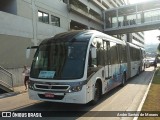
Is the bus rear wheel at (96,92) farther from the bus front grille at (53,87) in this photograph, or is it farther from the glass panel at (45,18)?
the glass panel at (45,18)

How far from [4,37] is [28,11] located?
4919mm

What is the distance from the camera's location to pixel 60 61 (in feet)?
33.8

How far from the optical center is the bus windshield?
397 inches

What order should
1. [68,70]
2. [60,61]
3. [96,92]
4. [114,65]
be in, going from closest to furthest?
[68,70] < [60,61] < [96,92] < [114,65]

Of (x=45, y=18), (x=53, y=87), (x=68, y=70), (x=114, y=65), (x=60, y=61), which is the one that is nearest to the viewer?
(x=53, y=87)

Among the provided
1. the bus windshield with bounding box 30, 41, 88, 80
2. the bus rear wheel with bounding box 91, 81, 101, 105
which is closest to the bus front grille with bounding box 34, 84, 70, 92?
the bus windshield with bounding box 30, 41, 88, 80

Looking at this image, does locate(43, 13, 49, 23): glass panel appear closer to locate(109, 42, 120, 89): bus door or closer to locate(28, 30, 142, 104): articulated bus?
locate(109, 42, 120, 89): bus door

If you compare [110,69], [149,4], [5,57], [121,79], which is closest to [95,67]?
[110,69]

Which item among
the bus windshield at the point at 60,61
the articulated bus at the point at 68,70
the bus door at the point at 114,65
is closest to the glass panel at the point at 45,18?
the bus door at the point at 114,65

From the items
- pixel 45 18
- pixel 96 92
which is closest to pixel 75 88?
pixel 96 92

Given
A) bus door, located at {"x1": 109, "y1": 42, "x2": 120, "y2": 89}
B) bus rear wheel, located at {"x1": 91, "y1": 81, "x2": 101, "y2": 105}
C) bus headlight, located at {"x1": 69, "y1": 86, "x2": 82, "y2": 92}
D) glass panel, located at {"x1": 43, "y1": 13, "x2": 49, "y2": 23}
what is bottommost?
bus rear wheel, located at {"x1": 91, "y1": 81, "x2": 101, "y2": 105}

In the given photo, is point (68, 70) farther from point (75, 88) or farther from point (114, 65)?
point (114, 65)

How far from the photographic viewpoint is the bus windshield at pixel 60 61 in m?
10.1

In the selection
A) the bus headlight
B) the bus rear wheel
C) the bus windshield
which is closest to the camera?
the bus headlight
